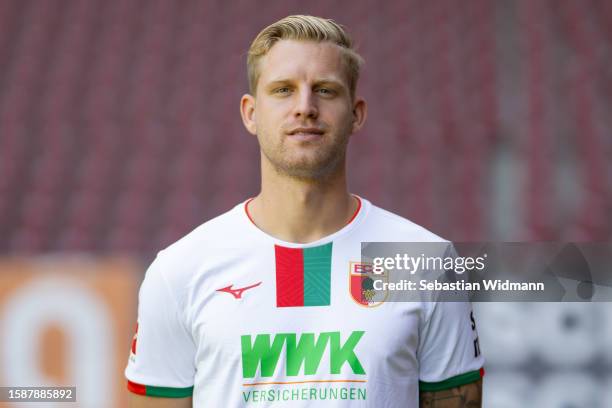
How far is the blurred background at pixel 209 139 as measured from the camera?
386cm

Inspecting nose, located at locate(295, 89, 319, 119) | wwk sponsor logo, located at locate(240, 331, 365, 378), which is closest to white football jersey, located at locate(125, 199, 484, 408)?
wwk sponsor logo, located at locate(240, 331, 365, 378)

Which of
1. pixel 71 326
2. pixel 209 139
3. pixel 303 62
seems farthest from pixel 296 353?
pixel 209 139

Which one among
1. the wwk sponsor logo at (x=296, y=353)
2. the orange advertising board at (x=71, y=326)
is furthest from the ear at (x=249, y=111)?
the orange advertising board at (x=71, y=326)

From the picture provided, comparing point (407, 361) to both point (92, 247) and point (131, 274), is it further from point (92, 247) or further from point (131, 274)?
point (92, 247)

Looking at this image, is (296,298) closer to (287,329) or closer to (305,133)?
(287,329)

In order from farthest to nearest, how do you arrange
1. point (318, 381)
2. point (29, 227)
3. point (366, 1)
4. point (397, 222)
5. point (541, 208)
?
point (366, 1) < point (29, 227) < point (541, 208) < point (397, 222) < point (318, 381)

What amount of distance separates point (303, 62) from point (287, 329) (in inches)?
24.2

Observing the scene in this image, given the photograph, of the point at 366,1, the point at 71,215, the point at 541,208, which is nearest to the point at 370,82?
the point at 366,1

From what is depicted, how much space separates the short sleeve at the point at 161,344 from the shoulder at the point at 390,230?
0.49 m

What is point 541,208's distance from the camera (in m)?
5.92

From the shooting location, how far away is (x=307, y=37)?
6.28 feet

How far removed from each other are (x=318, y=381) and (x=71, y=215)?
16.7 feet

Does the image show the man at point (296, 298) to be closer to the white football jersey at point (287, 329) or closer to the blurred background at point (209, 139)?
the white football jersey at point (287, 329)

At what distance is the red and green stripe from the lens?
6.13ft
